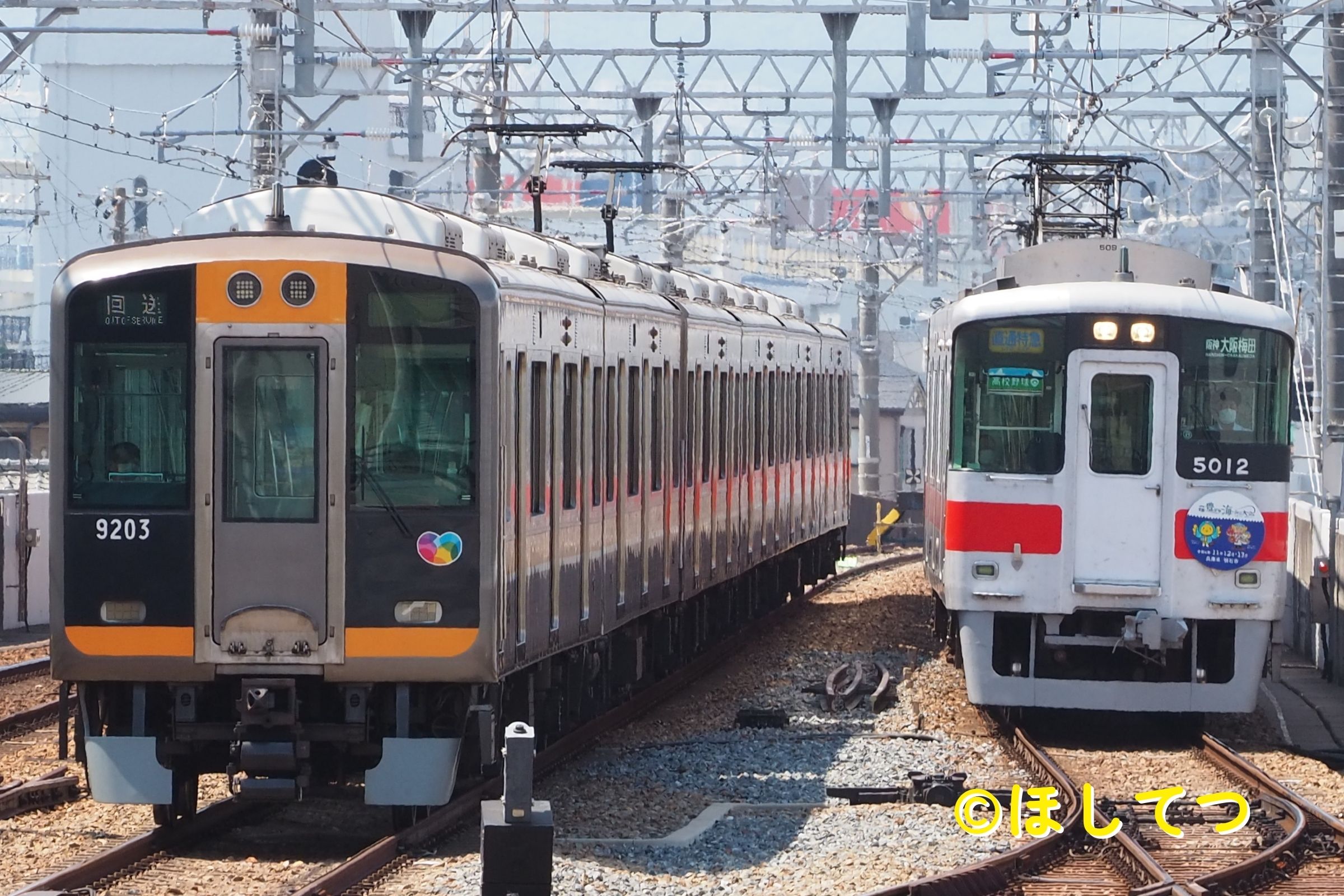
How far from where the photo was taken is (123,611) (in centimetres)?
A: 911

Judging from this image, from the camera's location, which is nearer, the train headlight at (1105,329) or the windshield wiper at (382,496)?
the windshield wiper at (382,496)

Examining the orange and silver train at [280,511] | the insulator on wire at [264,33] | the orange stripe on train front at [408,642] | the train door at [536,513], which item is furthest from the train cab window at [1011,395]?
the insulator on wire at [264,33]

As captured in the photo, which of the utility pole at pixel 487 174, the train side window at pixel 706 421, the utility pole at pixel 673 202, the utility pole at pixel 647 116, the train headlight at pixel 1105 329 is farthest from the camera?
the utility pole at pixel 673 202

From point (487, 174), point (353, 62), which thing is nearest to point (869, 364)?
point (487, 174)

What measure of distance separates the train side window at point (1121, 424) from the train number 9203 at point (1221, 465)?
0.28 metres

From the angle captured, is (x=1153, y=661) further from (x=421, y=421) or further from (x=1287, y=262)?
(x=1287, y=262)

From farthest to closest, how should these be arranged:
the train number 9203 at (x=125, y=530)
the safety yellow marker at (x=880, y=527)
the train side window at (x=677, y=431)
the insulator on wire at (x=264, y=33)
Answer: the safety yellow marker at (x=880, y=527), the insulator on wire at (x=264, y=33), the train side window at (x=677, y=431), the train number 9203 at (x=125, y=530)

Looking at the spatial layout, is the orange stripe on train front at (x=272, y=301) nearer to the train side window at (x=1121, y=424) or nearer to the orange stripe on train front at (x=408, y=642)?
the orange stripe on train front at (x=408, y=642)

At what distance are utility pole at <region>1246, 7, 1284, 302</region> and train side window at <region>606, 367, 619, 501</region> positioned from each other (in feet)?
41.2

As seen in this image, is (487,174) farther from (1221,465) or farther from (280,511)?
(280,511)

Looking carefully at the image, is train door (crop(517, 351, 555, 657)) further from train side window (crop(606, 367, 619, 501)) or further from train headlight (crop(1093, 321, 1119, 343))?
train headlight (crop(1093, 321, 1119, 343))

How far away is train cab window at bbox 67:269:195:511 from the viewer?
29.9 ft

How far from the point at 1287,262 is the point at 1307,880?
12.5 meters

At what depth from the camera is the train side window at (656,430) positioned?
13.6 meters
